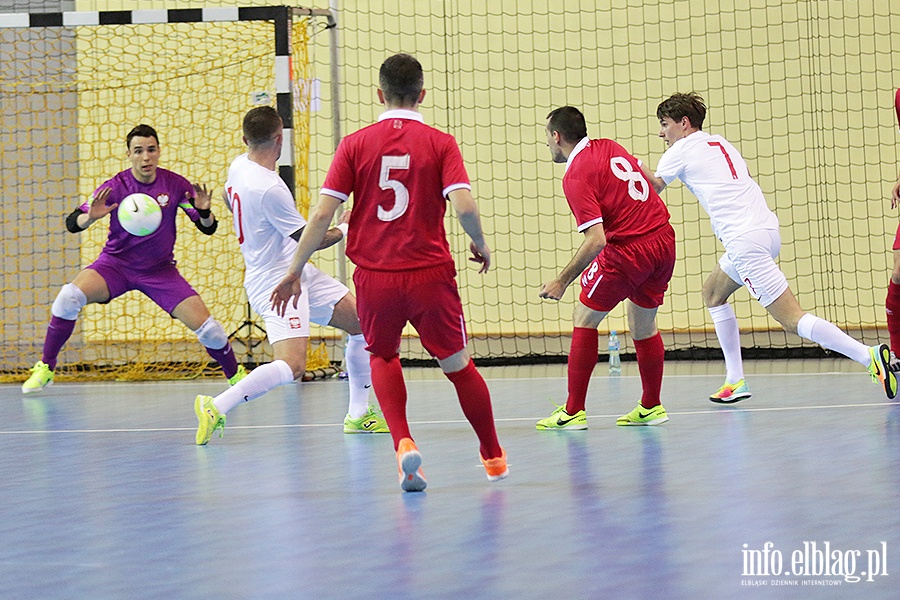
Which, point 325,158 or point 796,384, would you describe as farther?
point 325,158

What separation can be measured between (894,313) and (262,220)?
4061 mm

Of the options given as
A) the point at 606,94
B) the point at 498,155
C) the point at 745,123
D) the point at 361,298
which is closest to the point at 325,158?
the point at 498,155

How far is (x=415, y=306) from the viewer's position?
396 cm

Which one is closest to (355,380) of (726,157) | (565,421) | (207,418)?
(207,418)

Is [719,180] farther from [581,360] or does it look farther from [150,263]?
[150,263]

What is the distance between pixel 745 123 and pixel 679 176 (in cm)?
551

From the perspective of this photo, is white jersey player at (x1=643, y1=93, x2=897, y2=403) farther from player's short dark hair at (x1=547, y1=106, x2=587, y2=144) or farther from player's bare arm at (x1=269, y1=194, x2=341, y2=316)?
player's bare arm at (x1=269, y1=194, x2=341, y2=316)

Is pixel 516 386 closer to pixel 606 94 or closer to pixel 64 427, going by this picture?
pixel 64 427

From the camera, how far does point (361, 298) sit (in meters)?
4.05

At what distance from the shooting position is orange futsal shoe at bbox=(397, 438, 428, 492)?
12.8 feet

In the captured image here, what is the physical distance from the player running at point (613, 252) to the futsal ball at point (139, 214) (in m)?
3.17

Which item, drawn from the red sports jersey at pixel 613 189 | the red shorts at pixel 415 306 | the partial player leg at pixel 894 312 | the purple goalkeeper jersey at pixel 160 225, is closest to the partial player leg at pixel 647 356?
the red sports jersey at pixel 613 189

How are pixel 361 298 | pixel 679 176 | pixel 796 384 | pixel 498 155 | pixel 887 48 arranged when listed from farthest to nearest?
1. pixel 498 155
2. pixel 887 48
3. pixel 796 384
4. pixel 679 176
5. pixel 361 298

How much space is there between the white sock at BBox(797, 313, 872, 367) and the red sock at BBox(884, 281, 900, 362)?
1242 mm
